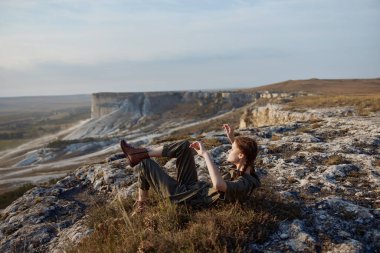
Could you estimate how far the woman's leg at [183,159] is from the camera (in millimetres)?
7328

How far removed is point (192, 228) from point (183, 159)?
1.83m

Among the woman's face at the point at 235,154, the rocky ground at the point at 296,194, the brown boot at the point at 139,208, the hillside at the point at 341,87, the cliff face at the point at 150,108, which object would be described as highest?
the woman's face at the point at 235,154

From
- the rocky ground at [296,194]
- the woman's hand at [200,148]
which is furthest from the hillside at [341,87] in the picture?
the woman's hand at [200,148]

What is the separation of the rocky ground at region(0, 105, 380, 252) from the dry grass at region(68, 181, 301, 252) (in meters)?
0.29

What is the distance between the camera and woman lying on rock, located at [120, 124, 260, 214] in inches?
260

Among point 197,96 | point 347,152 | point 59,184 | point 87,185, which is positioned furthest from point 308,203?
point 197,96

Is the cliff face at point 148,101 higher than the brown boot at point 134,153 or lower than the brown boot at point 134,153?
lower

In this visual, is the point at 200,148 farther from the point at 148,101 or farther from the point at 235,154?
the point at 148,101

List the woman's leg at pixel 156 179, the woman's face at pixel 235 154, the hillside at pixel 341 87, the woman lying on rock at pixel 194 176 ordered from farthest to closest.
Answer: the hillside at pixel 341 87
the woman's leg at pixel 156 179
the woman's face at pixel 235 154
the woman lying on rock at pixel 194 176

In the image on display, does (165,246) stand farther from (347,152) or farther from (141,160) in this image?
(347,152)

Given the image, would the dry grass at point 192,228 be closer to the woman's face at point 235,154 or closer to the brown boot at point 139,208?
the brown boot at point 139,208

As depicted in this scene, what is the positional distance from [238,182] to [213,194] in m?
0.54

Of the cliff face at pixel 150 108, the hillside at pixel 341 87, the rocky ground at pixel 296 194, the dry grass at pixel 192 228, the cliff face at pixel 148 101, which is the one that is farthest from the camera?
the cliff face at pixel 148 101

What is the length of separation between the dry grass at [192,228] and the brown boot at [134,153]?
3.21ft
